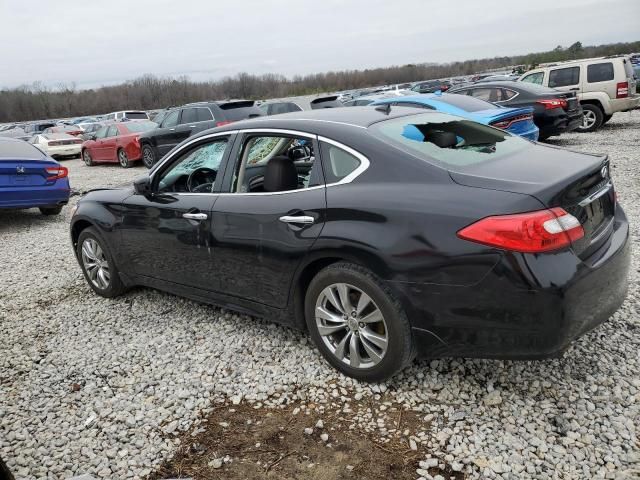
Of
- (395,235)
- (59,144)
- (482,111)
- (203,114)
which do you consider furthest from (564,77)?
(59,144)

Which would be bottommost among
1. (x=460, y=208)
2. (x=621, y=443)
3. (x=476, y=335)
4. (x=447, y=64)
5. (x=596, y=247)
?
(x=621, y=443)

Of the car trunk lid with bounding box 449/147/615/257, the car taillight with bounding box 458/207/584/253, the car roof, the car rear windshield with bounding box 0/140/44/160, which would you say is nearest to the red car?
the car rear windshield with bounding box 0/140/44/160

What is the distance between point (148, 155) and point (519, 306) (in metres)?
13.8

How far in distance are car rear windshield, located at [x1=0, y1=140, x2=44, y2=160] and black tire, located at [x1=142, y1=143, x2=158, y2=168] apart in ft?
17.9

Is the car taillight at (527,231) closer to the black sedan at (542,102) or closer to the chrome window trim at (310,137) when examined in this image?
the chrome window trim at (310,137)

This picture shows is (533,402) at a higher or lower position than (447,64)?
lower

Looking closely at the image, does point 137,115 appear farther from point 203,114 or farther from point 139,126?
point 203,114

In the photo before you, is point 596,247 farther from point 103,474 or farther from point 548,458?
point 103,474

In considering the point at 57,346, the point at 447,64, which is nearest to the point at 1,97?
the point at 447,64

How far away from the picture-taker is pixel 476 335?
2633 millimetres

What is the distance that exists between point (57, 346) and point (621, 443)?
3925 millimetres

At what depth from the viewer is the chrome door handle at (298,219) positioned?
10.3ft

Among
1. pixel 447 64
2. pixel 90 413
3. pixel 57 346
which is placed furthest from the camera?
pixel 447 64

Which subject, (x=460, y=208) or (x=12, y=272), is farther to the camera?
(x=12, y=272)
